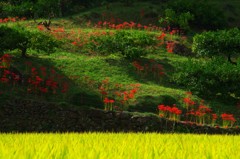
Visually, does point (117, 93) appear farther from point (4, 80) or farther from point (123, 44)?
point (123, 44)

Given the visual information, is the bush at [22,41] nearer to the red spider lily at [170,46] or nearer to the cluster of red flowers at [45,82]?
the cluster of red flowers at [45,82]

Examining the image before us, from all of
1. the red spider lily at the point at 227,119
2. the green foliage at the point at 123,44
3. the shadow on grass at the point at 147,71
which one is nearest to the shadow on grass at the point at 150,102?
the shadow on grass at the point at 147,71

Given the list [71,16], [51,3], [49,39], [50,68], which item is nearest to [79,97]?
[50,68]

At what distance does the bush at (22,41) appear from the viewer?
966 inches

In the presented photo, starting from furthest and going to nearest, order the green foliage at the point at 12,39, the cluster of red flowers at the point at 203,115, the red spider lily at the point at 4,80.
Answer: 1. the green foliage at the point at 12,39
2. the cluster of red flowers at the point at 203,115
3. the red spider lily at the point at 4,80

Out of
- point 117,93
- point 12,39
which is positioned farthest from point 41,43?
point 117,93

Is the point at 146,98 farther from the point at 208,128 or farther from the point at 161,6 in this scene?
the point at 161,6

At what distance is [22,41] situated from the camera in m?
25.7

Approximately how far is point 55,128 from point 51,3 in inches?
803

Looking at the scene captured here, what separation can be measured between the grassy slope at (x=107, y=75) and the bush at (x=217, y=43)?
6.73 feet

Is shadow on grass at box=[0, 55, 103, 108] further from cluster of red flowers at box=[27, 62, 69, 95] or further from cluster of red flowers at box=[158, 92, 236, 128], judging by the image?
cluster of red flowers at box=[158, 92, 236, 128]

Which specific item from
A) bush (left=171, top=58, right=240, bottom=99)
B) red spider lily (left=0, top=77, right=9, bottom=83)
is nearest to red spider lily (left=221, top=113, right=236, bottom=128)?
bush (left=171, top=58, right=240, bottom=99)

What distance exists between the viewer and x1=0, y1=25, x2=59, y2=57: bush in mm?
24530

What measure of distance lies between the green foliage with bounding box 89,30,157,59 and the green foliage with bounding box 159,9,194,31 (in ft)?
26.6
